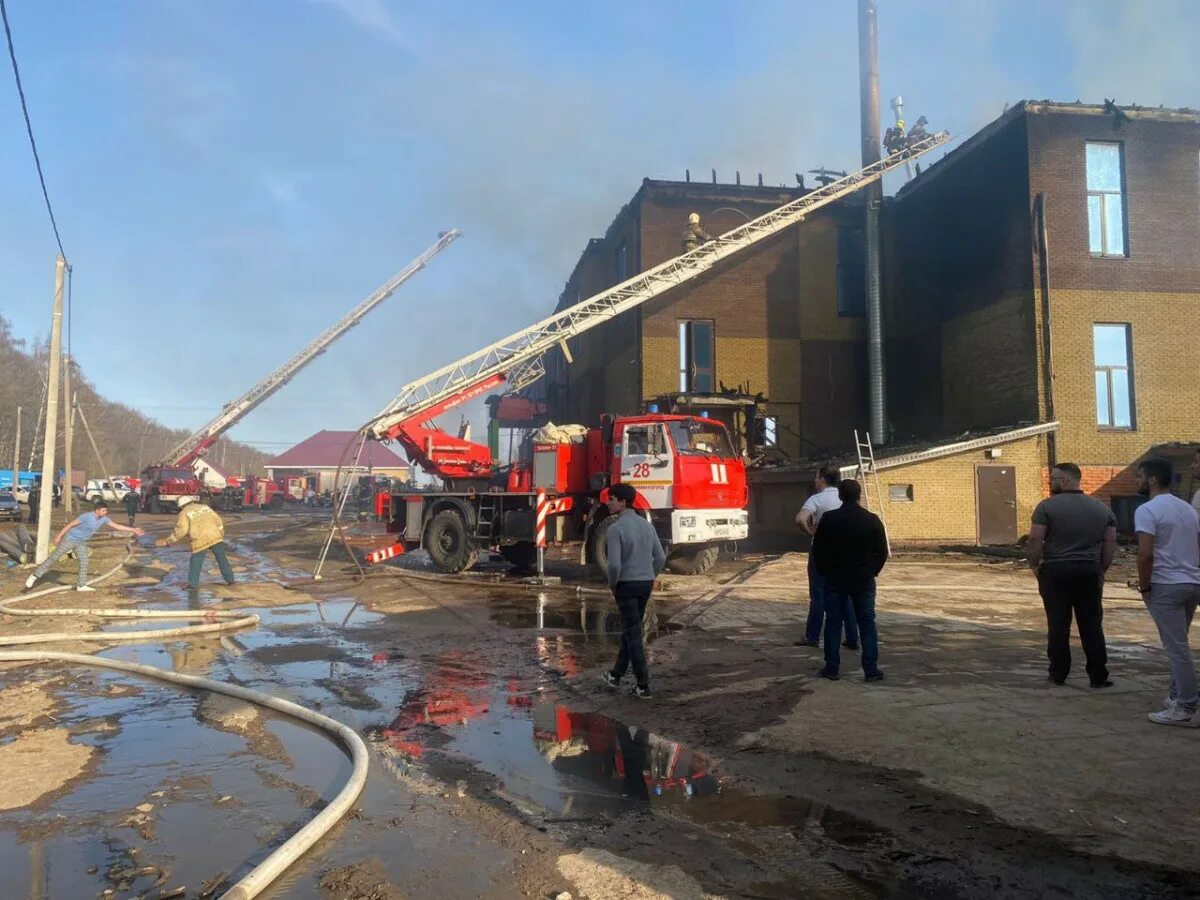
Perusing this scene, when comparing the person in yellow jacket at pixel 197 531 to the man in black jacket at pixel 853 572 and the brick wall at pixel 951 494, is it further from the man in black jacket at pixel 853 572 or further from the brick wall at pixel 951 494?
the brick wall at pixel 951 494

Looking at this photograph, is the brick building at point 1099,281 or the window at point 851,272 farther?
the window at point 851,272

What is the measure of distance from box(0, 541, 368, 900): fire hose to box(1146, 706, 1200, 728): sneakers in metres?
4.79

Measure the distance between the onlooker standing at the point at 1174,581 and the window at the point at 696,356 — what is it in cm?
1938

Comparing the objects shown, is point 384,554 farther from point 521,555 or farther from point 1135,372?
point 1135,372

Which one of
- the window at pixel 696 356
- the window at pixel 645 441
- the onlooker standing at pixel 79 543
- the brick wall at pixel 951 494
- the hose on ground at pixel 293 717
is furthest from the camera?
the window at pixel 696 356

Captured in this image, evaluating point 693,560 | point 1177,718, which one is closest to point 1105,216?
point 693,560

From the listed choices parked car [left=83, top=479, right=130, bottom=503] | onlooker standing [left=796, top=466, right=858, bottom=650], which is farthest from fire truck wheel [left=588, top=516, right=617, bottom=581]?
parked car [left=83, top=479, right=130, bottom=503]

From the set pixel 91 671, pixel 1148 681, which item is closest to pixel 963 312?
pixel 1148 681

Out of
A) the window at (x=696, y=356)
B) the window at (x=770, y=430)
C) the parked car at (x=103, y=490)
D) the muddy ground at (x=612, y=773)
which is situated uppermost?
the window at (x=696, y=356)

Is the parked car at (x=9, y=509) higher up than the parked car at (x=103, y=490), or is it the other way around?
the parked car at (x=103, y=490)

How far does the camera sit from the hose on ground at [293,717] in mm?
3055

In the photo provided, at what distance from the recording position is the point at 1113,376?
752 inches

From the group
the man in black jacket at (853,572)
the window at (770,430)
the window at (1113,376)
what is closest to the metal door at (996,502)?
the window at (1113,376)

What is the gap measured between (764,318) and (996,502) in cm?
916
